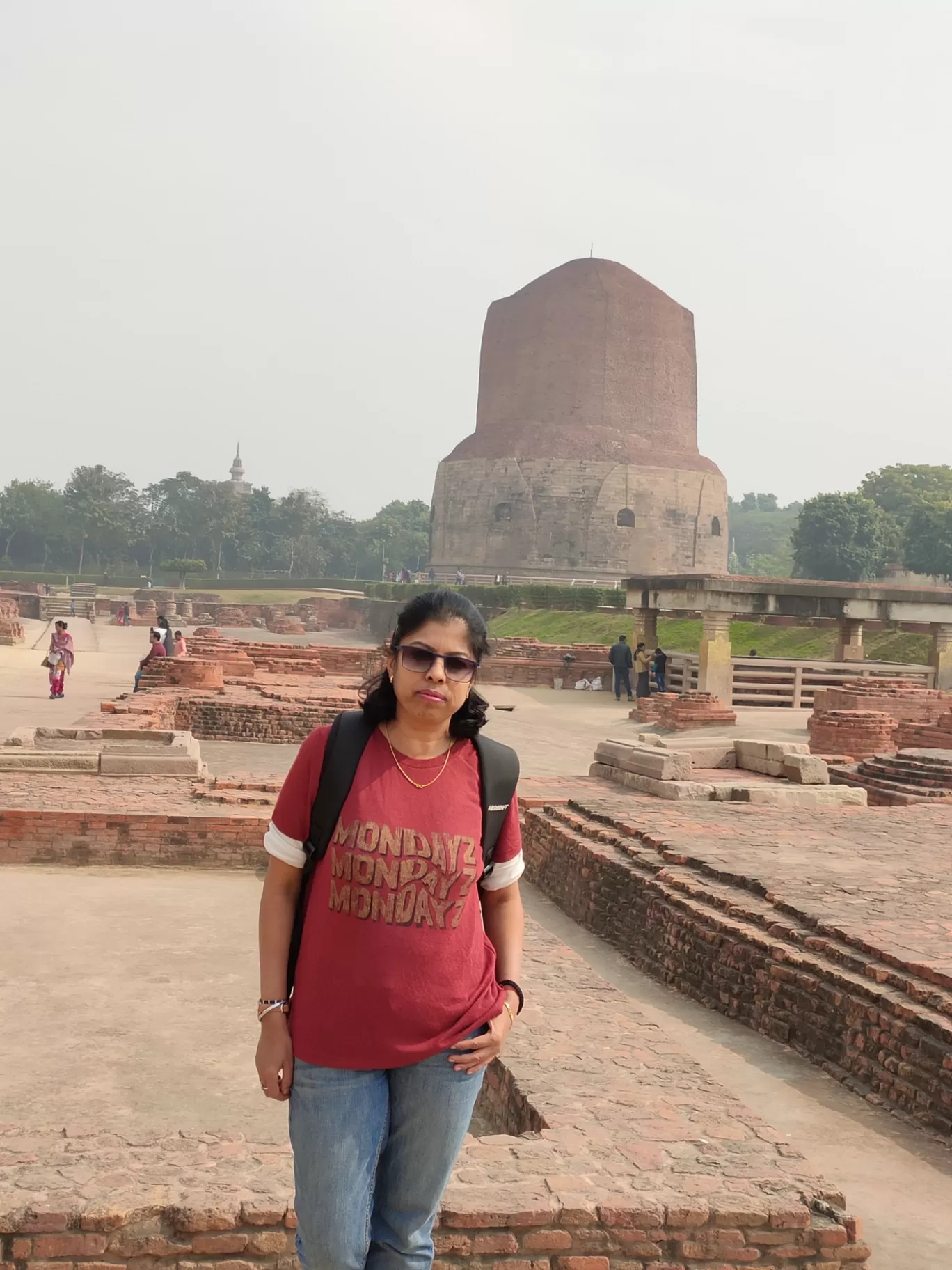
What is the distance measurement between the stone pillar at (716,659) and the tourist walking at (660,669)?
1.23m

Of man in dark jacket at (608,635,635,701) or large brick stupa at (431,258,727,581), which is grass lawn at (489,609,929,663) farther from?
large brick stupa at (431,258,727,581)

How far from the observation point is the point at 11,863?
574 cm

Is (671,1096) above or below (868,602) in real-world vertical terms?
below

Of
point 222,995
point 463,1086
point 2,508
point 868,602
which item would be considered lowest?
point 222,995

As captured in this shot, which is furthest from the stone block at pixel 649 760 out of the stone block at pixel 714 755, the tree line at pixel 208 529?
the tree line at pixel 208 529

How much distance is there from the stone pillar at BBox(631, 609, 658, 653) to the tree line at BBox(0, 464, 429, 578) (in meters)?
40.4

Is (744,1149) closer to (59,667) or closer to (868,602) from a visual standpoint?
(59,667)

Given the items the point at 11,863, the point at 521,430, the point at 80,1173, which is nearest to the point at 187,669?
the point at 11,863

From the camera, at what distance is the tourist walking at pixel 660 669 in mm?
16328

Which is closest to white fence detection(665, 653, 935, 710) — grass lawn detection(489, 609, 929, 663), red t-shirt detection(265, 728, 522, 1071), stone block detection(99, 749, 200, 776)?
grass lawn detection(489, 609, 929, 663)

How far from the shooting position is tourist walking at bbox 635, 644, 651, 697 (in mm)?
16406

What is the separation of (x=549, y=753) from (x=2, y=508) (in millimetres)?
51962

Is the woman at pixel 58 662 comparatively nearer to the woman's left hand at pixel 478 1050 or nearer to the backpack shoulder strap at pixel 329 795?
the backpack shoulder strap at pixel 329 795

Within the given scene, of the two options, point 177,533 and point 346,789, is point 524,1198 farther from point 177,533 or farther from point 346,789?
point 177,533
